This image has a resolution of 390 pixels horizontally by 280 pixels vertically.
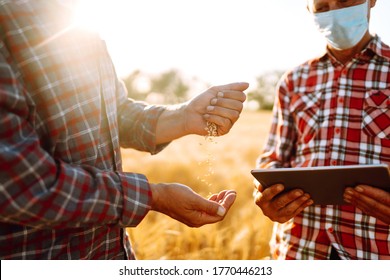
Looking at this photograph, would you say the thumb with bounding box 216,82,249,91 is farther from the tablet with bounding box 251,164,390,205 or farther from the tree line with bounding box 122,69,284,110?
the tree line with bounding box 122,69,284,110

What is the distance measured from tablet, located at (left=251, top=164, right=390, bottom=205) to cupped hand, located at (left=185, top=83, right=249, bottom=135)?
0.22 metres

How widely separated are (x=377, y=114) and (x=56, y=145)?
1345mm

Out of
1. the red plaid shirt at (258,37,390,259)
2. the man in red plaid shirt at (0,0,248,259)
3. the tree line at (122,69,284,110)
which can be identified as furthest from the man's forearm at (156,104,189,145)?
the tree line at (122,69,284,110)

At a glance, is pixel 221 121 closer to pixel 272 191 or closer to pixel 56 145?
pixel 272 191

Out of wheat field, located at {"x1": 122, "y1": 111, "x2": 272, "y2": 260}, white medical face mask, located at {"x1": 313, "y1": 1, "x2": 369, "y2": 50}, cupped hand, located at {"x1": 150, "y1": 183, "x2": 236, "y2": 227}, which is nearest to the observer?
cupped hand, located at {"x1": 150, "y1": 183, "x2": 236, "y2": 227}

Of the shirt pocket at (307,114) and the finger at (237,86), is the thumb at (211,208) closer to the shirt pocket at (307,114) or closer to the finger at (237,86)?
the finger at (237,86)

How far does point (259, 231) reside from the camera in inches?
130

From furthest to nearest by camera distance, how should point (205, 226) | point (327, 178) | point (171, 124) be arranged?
point (205, 226) < point (171, 124) < point (327, 178)

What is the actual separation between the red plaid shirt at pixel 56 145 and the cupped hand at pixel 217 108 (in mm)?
394

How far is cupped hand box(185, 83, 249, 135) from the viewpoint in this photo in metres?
1.65

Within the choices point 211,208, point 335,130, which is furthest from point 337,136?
point 211,208

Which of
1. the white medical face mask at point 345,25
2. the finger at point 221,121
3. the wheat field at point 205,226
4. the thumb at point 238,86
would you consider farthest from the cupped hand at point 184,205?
the white medical face mask at point 345,25

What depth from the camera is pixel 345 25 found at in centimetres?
200

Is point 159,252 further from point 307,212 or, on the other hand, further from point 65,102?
point 65,102
